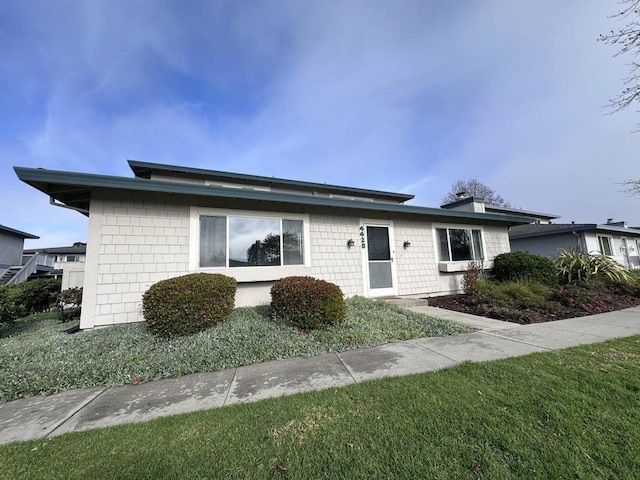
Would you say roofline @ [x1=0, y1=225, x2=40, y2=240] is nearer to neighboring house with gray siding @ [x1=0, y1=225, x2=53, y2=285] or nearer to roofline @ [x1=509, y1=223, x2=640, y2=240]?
neighboring house with gray siding @ [x1=0, y1=225, x2=53, y2=285]

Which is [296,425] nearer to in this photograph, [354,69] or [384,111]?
[354,69]

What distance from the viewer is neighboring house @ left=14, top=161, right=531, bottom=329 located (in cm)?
509

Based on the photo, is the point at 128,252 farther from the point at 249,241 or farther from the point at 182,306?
the point at 249,241

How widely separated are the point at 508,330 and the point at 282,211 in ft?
17.8

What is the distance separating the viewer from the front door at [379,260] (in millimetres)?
7598

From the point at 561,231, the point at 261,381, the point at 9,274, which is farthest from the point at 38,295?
the point at 561,231

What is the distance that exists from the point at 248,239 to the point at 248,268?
0.72 metres

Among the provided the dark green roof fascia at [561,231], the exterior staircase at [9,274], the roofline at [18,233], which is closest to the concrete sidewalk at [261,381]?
the dark green roof fascia at [561,231]

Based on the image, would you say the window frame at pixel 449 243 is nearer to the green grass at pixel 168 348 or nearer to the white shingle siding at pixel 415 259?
the white shingle siding at pixel 415 259

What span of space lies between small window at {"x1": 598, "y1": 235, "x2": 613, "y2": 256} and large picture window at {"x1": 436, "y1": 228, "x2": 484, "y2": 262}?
1232 cm

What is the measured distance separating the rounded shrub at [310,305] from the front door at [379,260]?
2988mm

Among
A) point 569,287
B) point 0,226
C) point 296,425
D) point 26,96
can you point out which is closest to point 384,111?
point 569,287

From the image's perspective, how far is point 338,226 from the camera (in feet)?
24.0

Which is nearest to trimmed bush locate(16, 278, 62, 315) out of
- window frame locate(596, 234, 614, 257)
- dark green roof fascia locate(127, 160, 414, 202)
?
dark green roof fascia locate(127, 160, 414, 202)
